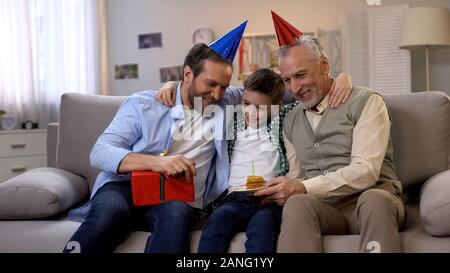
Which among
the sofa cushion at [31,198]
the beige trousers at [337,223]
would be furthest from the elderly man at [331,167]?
the sofa cushion at [31,198]

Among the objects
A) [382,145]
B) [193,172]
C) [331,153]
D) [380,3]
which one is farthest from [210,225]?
[380,3]

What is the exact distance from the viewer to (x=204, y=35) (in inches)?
200

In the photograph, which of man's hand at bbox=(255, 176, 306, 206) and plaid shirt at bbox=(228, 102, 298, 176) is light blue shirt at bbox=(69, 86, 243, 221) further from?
man's hand at bbox=(255, 176, 306, 206)

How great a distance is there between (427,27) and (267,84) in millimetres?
2533

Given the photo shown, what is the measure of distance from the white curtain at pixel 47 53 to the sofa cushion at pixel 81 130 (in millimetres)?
2500

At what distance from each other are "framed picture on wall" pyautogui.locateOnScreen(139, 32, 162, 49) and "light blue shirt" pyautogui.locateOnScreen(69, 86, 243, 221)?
3301mm

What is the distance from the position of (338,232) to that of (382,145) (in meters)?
0.32

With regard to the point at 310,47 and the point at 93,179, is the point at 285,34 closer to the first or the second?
the point at 310,47

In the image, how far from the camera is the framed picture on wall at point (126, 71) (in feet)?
17.4

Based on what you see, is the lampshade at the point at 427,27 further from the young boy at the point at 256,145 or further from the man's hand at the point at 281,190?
the man's hand at the point at 281,190

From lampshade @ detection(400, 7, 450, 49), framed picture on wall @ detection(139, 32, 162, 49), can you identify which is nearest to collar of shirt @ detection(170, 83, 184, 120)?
lampshade @ detection(400, 7, 450, 49)

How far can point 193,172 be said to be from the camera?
5.58 ft

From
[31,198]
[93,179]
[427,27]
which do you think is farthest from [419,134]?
[427,27]
